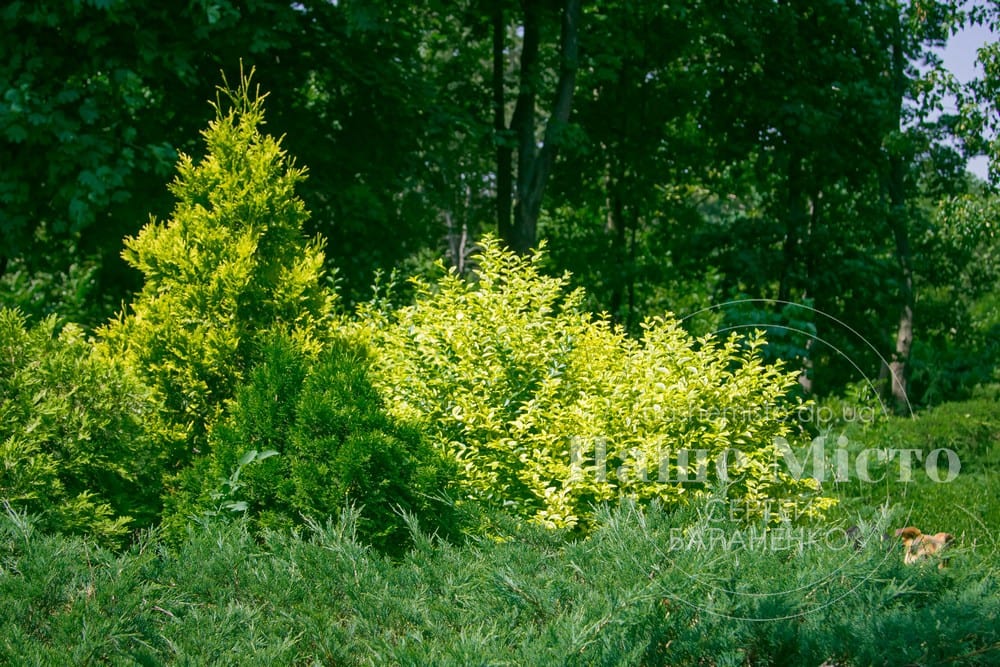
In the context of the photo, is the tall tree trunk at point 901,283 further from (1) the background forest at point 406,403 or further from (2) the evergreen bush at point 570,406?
(2) the evergreen bush at point 570,406

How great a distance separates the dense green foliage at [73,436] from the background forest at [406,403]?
2 centimetres

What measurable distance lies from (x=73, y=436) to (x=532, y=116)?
25.9 feet

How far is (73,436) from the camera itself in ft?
13.9

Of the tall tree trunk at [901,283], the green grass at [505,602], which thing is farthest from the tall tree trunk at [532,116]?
the green grass at [505,602]

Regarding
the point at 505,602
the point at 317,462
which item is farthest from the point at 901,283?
the point at 505,602

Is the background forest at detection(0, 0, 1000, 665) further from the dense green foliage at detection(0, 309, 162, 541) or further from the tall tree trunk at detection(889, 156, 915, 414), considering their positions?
the tall tree trunk at detection(889, 156, 915, 414)

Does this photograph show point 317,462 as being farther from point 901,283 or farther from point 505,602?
point 901,283

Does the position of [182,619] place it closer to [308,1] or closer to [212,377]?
[212,377]

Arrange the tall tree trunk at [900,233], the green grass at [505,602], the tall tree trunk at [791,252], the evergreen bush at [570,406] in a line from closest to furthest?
the green grass at [505,602], the evergreen bush at [570,406], the tall tree trunk at [791,252], the tall tree trunk at [900,233]

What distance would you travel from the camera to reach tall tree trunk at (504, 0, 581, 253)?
34.9 feet

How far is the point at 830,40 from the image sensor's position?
1177cm

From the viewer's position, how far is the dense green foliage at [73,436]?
398cm

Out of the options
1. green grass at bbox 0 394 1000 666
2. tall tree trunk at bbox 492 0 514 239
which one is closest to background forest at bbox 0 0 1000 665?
green grass at bbox 0 394 1000 666

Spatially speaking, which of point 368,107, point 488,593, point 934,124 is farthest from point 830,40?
point 488,593
